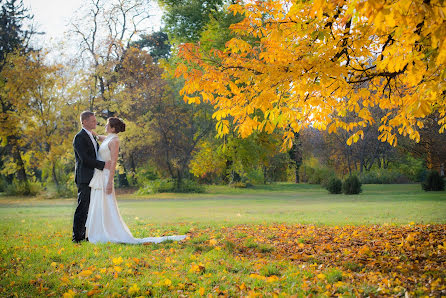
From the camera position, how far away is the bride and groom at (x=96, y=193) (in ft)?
20.5

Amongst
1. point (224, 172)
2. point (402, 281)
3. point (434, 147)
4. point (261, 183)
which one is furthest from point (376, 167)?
point (402, 281)

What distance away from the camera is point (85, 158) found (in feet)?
20.8

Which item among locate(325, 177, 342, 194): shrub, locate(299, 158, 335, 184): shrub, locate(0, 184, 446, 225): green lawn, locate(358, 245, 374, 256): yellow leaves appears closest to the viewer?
locate(358, 245, 374, 256): yellow leaves

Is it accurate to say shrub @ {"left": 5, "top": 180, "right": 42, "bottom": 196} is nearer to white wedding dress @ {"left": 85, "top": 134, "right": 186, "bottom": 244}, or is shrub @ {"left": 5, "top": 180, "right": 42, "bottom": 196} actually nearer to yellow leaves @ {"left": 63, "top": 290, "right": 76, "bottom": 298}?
white wedding dress @ {"left": 85, "top": 134, "right": 186, "bottom": 244}

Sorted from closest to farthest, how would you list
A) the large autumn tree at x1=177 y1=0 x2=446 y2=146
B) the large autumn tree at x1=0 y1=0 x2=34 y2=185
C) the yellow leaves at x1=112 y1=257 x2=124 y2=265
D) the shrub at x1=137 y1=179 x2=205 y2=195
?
the large autumn tree at x1=177 y1=0 x2=446 y2=146
the yellow leaves at x1=112 y1=257 x2=124 y2=265
the large autumn tree at x1=0 y1=0 x2=34 y2=185
the shrub at x1=137 y1=179 x2=205 y2=195

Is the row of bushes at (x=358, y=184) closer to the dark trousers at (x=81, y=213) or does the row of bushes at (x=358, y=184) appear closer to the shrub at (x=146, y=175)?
the shrub at (x=146, y=175)

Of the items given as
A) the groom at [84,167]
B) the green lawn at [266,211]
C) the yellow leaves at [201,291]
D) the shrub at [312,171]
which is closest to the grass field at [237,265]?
the yellow leaves at [201,291]

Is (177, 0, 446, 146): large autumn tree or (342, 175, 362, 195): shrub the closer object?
(177, 0, 446, 146): large autumn tree

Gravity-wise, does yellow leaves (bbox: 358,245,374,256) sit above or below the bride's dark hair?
below

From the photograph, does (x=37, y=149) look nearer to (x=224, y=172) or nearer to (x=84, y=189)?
(x=224, y=172)

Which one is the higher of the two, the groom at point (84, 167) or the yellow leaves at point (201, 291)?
the groom at point (84, 167)

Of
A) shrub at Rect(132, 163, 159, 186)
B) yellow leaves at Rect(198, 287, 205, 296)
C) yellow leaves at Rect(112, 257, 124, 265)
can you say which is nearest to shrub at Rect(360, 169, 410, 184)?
shrub at Rect(132, 163, 159, 186)

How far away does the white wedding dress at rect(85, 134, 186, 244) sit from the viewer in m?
6.23

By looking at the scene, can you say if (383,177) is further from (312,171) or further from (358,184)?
(358,184)
